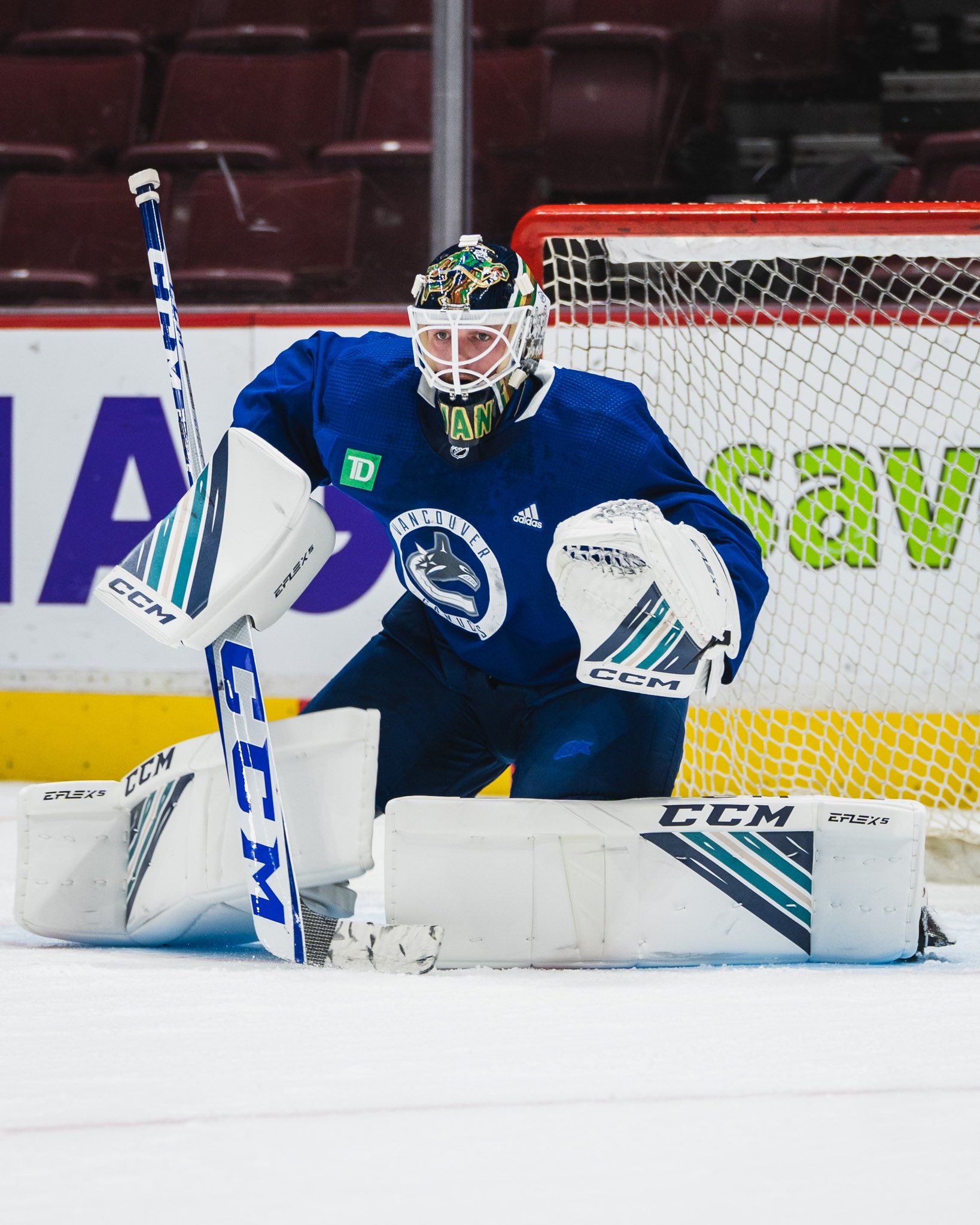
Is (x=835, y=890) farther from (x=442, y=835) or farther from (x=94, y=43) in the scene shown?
(x=94, y=43)

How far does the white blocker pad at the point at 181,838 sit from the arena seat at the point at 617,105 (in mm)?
2265

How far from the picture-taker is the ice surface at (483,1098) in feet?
3.16

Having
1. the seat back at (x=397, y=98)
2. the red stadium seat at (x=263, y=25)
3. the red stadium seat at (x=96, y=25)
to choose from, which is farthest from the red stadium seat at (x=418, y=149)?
the red stadium seat at (x=96, y=25)

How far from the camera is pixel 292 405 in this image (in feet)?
6.59

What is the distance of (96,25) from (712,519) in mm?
3027

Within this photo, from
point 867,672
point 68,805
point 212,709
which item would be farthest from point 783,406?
point 68,805

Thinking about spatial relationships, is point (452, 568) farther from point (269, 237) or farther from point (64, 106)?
point (64, 106)

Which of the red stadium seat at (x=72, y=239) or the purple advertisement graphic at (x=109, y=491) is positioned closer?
the purple advertisement graphic at (x=109, y=491)

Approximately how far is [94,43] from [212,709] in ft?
6.51

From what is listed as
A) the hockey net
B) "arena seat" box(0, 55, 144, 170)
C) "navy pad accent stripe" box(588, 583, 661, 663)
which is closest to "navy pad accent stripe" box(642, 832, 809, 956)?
"navy pad accent stripe" box(588, 583, 661, 663)

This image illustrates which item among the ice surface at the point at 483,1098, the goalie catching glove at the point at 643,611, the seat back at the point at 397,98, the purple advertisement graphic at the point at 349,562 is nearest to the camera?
the ice surface at the point at 483,1098

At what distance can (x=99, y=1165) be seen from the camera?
3.30 ft

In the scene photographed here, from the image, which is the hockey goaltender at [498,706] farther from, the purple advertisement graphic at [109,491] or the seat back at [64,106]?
the seat back at [64,106]

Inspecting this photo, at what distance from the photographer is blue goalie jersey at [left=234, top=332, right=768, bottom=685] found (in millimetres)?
1849
